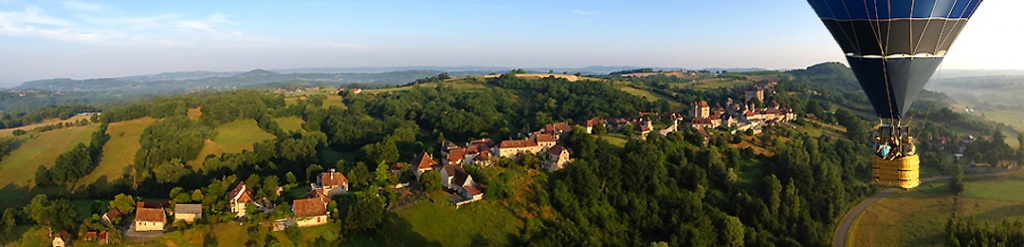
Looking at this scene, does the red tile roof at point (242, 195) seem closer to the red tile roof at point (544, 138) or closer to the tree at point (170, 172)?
the tree at point (170, 172)

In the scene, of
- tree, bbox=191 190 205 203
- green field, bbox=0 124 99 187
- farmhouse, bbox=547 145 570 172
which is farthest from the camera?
green field, bbox=0 124 99 187

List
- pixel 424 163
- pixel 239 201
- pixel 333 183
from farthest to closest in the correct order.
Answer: pixel 424 163 < pixel 333 183 < pixel 239 201

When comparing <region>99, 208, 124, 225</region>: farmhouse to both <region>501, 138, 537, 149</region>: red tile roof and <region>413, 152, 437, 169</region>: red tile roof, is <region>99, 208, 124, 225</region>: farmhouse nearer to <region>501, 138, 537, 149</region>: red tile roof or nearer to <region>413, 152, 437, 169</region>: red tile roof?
<region>413, 152, 437, 169</region>: red tile roof

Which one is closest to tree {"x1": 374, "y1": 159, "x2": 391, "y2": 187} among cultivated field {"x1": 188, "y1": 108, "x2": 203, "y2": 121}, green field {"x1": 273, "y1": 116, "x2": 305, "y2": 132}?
green field {"x1": 273, "y1": 116, "x2": 305, "y2": 132}

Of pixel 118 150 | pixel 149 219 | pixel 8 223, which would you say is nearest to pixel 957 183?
pixel 149 219

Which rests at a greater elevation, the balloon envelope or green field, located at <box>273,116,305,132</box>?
the balloon envelope

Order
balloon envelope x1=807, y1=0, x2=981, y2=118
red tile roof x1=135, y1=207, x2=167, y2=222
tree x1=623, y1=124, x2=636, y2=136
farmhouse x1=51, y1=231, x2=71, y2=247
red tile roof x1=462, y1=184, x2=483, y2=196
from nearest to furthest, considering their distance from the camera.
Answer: balloon envelope x1=807, y1=0, x2=981, y2=118
farmhouse x1=51, y1=231, x2=71, y2=247
red tile roof x1=135, y1=207, x2=167, y2=222
red tile roof x1=462, y1=184, x2=483, y2=196
tree x1=623, y1=124, x2=636, y2=136

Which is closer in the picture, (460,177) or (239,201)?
(239,201)

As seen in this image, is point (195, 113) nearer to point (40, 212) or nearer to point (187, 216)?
point (40, 212)
